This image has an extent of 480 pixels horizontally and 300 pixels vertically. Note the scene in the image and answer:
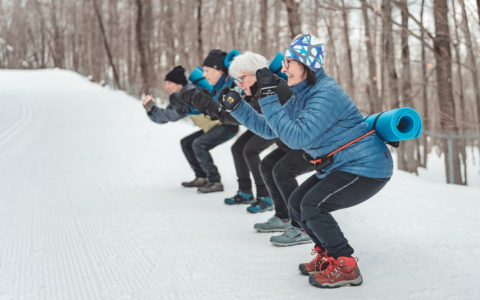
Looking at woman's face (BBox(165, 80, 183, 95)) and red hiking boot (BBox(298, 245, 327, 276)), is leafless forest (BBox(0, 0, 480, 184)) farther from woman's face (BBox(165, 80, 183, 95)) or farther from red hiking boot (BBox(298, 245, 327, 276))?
red hiking boot (BBox(298, 245, 327, 276))

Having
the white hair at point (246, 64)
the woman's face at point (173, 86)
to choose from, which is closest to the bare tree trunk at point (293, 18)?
the woman's face at point (173, 86)

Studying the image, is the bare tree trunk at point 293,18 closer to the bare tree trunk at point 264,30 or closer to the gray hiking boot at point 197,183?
the bare tree trunk at point 264,30

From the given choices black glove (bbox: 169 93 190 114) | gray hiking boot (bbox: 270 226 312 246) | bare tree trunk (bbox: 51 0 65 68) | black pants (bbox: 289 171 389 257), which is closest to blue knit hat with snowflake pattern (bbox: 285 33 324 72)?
black pants (bbox: 289 171 389 257)

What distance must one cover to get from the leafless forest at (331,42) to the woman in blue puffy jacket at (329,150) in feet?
15.5

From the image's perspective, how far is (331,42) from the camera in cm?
1827

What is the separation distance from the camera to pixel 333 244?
264 cm

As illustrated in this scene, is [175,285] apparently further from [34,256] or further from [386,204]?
[386,204]

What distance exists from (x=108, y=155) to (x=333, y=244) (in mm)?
7008

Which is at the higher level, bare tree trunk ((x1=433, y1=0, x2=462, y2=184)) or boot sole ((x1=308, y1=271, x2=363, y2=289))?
bare tree trunk ((x1=433, y1=0, x2=462, y2=184))

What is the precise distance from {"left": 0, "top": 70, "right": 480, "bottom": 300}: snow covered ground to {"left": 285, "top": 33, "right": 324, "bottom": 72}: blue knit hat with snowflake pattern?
1.45 metres

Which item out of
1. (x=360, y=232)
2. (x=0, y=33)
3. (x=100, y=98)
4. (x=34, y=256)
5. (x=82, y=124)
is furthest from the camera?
(x=0, y=33)

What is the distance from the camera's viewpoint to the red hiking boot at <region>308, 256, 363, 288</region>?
8.56ft

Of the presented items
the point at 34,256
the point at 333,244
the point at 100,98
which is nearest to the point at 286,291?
the point at 333,244

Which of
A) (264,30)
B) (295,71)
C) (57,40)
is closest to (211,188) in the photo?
(295,71)
